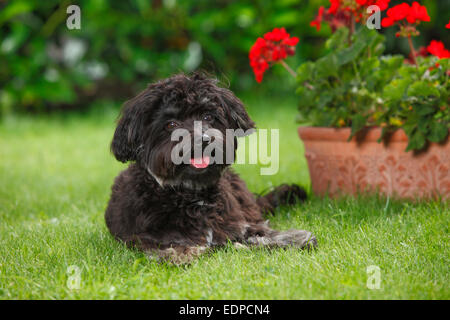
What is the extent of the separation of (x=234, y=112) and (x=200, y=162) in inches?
18.6

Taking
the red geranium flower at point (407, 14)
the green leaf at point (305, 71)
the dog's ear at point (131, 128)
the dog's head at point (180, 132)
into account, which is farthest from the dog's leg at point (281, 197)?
the red geranium flower at point (407, 14)

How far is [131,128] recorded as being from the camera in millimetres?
3227

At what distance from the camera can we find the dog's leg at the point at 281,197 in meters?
4.18

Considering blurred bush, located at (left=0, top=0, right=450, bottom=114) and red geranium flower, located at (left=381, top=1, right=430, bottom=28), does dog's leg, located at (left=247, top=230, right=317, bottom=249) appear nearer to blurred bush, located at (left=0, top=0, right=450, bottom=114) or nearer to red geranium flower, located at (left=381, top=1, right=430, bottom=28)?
red geranium flower, located at (left=381, top=1, right=430, bottom=28)

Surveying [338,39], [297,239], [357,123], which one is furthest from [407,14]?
[297,239]

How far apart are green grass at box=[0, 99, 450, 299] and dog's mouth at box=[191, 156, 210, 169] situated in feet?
1.75

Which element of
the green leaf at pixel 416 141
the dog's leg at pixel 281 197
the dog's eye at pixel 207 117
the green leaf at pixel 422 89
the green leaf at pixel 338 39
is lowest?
the dog's leg at pixel 281 197

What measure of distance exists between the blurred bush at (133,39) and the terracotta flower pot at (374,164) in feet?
15.7

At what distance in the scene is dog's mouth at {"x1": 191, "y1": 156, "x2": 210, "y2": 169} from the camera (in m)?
3.08

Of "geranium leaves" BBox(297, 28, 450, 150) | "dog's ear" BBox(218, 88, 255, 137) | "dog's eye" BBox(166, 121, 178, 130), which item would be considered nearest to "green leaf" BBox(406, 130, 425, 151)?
"geranium leaves" BBox(297, 28, 450, 150)

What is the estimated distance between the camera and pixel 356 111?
4281 millimetres

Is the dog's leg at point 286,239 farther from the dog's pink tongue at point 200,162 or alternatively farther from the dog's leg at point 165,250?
the dog's pink tongue at point 200,162

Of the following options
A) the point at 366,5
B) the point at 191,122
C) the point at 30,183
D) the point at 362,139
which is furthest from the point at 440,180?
the point at 30,183

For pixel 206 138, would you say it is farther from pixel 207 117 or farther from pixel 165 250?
pixel 165 250
